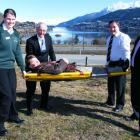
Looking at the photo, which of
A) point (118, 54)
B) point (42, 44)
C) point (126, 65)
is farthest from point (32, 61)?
point (126, 65)

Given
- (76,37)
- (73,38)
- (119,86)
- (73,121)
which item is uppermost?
(119,86)

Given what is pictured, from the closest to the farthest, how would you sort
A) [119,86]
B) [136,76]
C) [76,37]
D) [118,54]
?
[136,76]
[118,54]
[119,86]
[76,37]

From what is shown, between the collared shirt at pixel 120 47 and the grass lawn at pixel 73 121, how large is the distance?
1.18 meters

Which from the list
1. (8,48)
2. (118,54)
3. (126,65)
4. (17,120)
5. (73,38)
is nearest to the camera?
(8,48)

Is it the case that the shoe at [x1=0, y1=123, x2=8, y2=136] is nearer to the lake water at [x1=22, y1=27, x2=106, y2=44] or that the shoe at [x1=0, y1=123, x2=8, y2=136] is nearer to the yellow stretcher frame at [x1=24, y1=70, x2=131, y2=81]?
the yellow stretcher frame at [x1=24, y1=70, x2=131, y2=81]

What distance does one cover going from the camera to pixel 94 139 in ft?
22.2

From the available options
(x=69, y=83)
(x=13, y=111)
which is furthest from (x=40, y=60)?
(x=69, y=83)

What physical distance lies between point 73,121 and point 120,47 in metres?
1.76

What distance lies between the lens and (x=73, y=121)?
771 cm

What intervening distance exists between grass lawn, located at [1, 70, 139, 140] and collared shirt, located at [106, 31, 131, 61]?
1178 millimetres

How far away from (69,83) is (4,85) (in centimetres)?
580

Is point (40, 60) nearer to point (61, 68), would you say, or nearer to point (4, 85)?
point (61, 68)

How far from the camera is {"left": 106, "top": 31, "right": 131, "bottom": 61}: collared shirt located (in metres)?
8.10

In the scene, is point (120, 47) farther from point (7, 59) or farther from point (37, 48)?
point (7, 59)
